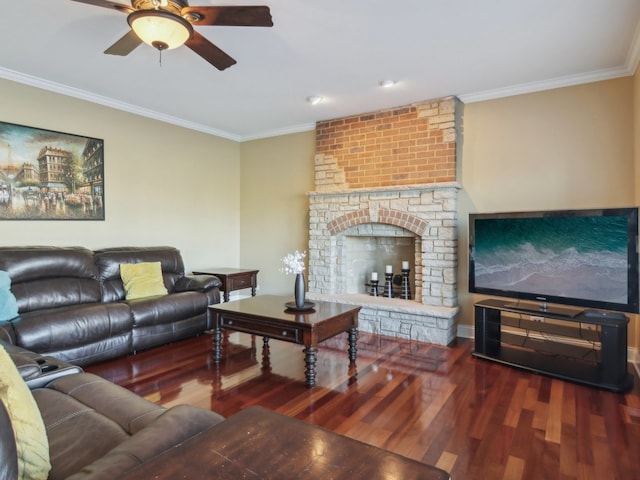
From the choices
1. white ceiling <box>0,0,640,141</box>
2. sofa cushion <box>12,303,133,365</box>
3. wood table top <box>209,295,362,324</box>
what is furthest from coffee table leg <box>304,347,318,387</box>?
white ceiling <box>0,0,640,141</box>

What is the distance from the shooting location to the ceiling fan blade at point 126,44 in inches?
95.0

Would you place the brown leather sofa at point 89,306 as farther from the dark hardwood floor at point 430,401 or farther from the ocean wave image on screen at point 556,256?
the ocean wave image on screen at point 556,256

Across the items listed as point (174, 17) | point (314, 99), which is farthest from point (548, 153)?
point (174, 17)

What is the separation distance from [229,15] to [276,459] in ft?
7.20

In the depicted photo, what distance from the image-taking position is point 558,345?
11.4 ft

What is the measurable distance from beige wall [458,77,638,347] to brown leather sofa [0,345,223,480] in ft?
11.7

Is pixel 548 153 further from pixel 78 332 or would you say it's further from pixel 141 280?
pixel 78 332

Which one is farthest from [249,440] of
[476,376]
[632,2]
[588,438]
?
[632,2]

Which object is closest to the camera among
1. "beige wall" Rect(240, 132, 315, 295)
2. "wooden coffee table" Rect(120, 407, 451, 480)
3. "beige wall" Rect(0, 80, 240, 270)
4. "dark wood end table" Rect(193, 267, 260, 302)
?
"wooden coffee table" Rect(120, 407, 451, 480)

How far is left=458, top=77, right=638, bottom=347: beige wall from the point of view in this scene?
11.3 ft

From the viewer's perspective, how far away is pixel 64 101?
3.95 m

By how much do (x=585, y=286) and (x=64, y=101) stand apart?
521 cm

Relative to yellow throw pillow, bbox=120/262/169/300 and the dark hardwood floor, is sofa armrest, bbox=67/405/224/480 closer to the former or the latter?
the dark hardwood floor

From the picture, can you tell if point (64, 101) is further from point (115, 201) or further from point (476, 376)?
point (476, 376)
